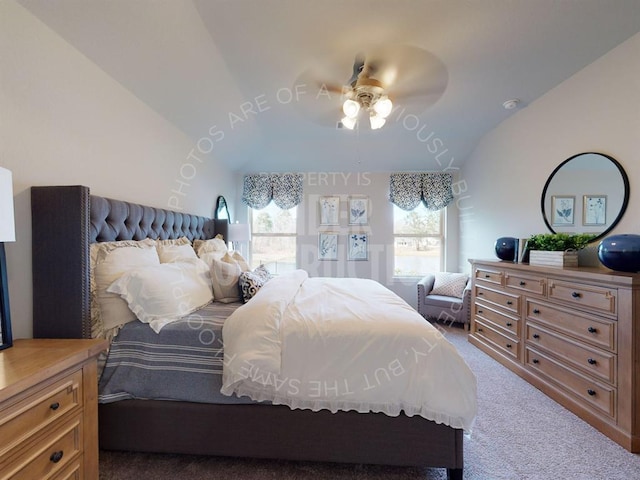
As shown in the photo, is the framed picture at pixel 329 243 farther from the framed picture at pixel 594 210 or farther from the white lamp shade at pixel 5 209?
the white lamp shade at pixel 5 209

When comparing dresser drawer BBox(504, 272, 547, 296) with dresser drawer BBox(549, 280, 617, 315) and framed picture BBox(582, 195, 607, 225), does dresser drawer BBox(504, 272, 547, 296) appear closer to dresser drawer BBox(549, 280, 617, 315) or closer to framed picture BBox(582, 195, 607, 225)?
dresser drawer BBox(549, 280, 617, 315)

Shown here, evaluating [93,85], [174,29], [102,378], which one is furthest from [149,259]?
[174,29]

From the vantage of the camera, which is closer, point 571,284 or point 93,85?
point 93,85

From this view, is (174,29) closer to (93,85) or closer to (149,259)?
(93,85)

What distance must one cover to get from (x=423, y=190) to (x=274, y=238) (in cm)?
253

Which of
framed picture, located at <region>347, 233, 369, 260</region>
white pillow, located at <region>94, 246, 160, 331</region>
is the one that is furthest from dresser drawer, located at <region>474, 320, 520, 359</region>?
white pillow, located at <region>94, 246, 160, 331</region>

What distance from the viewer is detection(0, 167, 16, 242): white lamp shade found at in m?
0.99

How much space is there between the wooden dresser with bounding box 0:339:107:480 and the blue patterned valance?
4.00 meters

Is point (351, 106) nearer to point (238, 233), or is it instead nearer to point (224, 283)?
point (224, 283)

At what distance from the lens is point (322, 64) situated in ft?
7.53

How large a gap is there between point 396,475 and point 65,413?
1.54m

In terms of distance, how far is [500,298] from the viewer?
2.72 meters

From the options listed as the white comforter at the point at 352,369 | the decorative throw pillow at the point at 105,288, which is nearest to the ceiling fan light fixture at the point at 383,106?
the white comforter at the point at 352,369

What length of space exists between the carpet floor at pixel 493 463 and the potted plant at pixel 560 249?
114cm
